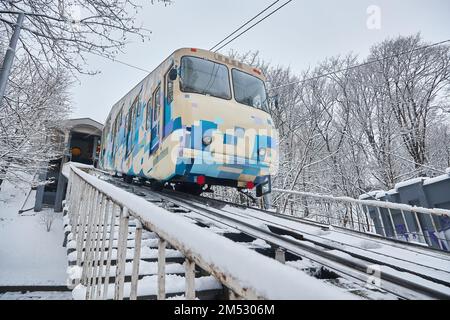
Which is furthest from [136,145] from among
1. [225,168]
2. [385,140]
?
[385,140]

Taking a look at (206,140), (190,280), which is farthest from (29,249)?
(190,280)

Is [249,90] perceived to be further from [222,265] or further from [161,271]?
[222,265]

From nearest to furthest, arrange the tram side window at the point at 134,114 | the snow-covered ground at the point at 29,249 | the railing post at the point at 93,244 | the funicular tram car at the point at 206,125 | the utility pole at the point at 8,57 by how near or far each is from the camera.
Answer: the railing post at the point at 93,244 → the utility pole at the point at 8,57 → the funicular tram car at the point at 206,125 → the tram side window at the point at 134,114 → the snow-covered ground at the point at 29,249

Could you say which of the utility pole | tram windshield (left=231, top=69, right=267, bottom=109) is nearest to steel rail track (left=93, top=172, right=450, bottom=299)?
tram windshield (left=231, top=69, right=267, bottom=109)

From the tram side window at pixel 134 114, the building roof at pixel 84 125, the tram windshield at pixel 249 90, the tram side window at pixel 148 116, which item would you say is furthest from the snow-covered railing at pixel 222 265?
the building roof at pixel 84 125

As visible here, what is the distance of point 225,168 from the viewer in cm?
495

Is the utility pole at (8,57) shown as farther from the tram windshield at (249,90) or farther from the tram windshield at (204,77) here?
the tram windshield at (249,90)

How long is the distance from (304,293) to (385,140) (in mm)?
15374

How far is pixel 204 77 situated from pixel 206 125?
3.89ft

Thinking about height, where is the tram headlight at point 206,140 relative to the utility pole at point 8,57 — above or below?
below

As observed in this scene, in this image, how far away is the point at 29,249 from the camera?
38.6 ft

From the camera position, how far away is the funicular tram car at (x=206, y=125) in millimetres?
4762

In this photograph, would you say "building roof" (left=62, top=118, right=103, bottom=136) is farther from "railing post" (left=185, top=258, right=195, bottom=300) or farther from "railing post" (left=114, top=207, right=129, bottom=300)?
"railing post" (left=185, top=258, right=195, bottom=300)
